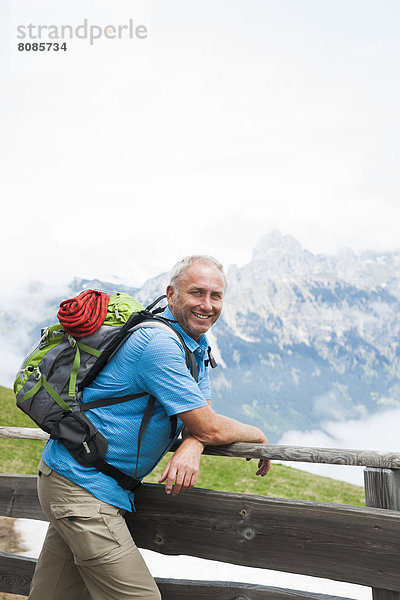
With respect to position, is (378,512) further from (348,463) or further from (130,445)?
(130,445)

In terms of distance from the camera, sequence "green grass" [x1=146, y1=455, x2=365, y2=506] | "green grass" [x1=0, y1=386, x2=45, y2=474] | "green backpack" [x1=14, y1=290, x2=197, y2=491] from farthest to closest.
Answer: "green grass" [x1=146, y1=455, x2=365, y2=506], "green grass" [x1=0, y1=386, x2=45, y2=474], "green backpack" [x1=14, y1=290, x2=197, y2=491]

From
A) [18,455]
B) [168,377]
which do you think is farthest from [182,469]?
[18,455]

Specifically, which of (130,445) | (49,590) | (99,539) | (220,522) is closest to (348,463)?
(220,522)

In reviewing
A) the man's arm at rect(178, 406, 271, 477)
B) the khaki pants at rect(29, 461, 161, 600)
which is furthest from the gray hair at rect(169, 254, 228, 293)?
the khaki pants at rect(29, 461, 161, 600)

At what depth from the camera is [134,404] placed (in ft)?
8.63

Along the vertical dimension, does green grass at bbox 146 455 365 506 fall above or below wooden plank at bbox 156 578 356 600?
below

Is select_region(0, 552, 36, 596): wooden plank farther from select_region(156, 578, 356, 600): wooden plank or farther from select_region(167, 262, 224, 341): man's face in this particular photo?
select_region(167, 262, 224, 341): man's face

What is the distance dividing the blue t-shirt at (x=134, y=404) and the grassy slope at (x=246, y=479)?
14.8 m

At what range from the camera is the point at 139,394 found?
2625mm

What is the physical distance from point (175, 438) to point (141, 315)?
0.65 metres

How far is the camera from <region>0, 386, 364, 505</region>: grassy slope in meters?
17.8

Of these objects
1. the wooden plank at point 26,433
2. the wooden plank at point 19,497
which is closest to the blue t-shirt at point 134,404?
the wooden plank at point 26,433

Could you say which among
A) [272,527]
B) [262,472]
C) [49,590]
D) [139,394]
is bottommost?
[49,590]

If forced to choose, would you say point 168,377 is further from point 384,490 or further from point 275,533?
point 384,490
